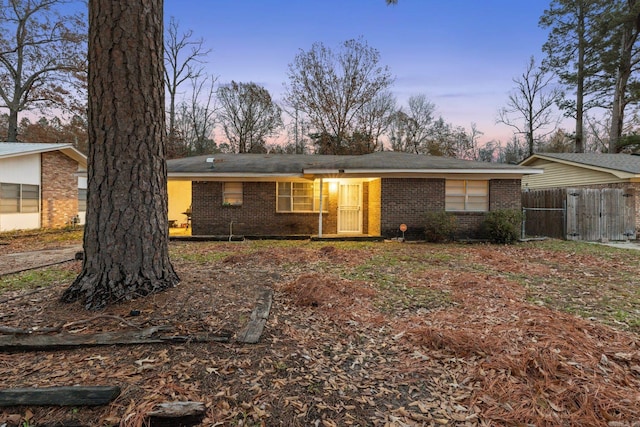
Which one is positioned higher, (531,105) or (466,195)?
(531,105)

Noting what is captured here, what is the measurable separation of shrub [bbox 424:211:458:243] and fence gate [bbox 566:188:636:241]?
5.22 meters

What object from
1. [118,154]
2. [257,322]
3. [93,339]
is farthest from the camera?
[118,154]

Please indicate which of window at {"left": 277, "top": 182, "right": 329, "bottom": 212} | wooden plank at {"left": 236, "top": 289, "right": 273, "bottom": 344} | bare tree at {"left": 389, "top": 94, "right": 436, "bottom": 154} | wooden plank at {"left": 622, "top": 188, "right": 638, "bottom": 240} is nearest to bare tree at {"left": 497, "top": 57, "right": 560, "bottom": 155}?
bare tree at {"left": 389, "top": 94, "right": 436, "bottom": 154}

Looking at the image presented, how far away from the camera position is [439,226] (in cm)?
1096

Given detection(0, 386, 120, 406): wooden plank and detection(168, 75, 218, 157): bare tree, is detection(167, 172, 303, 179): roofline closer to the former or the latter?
detection(0, 386, 120, 406): wooden plank

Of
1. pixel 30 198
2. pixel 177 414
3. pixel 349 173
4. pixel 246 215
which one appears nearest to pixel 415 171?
pixel 349 173

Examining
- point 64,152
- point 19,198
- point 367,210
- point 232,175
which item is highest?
point 64,152

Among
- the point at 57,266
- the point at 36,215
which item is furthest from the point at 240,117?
the point at 57,266

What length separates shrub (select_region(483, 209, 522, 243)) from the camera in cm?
1089

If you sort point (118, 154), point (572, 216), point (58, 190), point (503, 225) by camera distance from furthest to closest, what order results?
point (58, 190) → point (572, 216) → point (503, 225) → point (118, 154)

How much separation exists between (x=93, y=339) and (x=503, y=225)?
11.6 m

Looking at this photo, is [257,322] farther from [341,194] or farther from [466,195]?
[466,195]

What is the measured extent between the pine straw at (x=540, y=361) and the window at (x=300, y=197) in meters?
8.98

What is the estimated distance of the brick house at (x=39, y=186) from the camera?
1284 centimetres
